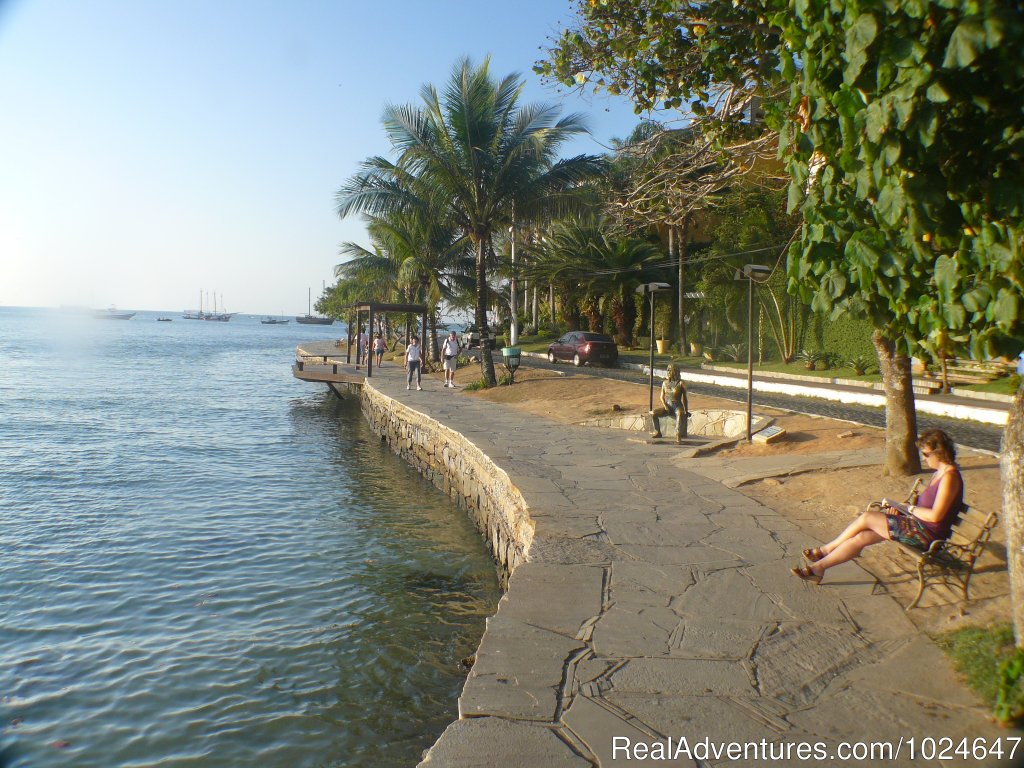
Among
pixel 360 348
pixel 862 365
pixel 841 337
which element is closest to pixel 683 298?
pixel 841 337

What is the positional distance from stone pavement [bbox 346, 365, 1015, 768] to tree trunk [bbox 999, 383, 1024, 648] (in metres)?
0.52

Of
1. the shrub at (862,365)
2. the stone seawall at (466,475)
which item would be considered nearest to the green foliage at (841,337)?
the shrub at (862,365)

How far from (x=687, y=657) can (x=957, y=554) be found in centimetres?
227

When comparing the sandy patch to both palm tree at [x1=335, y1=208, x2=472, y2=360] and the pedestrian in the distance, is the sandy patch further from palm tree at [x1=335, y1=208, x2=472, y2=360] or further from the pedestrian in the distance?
the pedestrian in the distance

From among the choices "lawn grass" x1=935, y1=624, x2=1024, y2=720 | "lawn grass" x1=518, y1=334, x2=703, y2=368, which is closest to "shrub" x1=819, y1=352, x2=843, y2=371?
"lawn grass" x1=518, y1=334, x2=703, y2=368

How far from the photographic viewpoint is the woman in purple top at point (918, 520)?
18.5ft

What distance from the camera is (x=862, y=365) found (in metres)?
22.5

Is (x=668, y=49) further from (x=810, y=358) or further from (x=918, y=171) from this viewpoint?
(x=810, y=358)

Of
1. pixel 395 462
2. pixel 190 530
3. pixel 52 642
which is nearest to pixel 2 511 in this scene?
pixel 190 530

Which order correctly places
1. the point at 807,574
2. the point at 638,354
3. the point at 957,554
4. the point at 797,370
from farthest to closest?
the point at 638,354 < the point at 797,370 < the point at 807,574 < the point at 957,554

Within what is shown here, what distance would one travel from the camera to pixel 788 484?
9.53 meters

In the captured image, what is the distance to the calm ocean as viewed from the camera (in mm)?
6016

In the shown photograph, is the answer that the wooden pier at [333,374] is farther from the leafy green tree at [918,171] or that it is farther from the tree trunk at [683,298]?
the leafy green tree at [918,171]

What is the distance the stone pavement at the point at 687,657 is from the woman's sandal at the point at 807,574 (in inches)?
3.2
